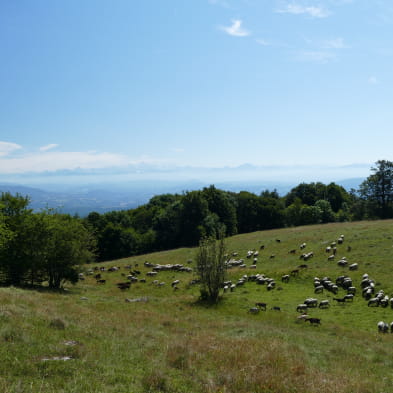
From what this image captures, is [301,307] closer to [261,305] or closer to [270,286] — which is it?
[261,305]

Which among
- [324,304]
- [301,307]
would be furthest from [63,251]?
[324,304]

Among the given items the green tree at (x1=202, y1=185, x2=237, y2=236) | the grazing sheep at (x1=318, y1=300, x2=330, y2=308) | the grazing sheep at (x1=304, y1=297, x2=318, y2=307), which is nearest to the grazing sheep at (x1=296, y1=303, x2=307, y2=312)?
the grazing sheep at (x1=304, y1=297, x2=318, y2=307)

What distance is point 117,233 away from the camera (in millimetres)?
88688

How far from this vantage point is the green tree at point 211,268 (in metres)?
34.5

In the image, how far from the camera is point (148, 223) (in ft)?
361

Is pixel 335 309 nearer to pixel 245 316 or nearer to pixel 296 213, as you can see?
pixel 245 316

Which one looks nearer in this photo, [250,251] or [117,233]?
[250,251]

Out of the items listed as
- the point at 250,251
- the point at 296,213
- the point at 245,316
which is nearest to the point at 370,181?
the point at 296,213

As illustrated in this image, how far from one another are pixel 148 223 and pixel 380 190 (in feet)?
242

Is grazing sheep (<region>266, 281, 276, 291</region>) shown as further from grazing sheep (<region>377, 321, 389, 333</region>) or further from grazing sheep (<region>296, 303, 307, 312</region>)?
grazing sheep (<region>377, 321, 389, 333</region>)

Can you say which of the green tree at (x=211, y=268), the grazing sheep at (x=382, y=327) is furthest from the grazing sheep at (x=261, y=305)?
the grazing sheep at (x=382, y=327)

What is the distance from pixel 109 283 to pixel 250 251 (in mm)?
25117

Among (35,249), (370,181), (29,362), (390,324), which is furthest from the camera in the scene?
(370,181)

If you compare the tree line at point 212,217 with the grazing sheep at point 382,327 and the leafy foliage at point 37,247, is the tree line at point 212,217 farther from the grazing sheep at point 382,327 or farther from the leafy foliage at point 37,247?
the grazing sheep at point 382,327
